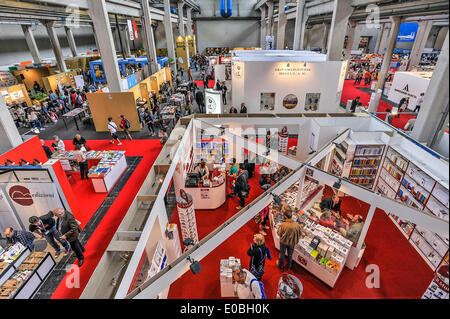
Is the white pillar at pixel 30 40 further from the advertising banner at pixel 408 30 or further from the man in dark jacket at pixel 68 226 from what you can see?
the advertising banner at pixel 408 30

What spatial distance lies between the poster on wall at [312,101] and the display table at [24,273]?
10774 mm

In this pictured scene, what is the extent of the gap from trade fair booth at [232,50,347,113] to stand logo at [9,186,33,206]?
27.7 ft

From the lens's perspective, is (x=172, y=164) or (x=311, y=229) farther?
(x=172, y=164)

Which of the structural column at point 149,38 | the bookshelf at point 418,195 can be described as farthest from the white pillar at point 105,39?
the bookshelf at point 418,195

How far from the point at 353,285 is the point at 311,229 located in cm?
125

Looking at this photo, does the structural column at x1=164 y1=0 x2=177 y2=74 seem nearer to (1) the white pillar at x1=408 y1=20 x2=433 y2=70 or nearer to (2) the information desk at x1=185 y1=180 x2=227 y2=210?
(2) the information desk at x1=185 y1=180 x2=227 y2=210

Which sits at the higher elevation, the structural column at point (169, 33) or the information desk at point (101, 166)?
the structural column at point (169, 33)

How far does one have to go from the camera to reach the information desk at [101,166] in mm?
7129

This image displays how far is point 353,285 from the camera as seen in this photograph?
451cm

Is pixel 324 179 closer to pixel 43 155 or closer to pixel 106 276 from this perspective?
pixel 106 276

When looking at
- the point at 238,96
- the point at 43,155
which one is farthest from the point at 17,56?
the point at 238,96

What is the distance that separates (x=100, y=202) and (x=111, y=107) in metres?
6.00

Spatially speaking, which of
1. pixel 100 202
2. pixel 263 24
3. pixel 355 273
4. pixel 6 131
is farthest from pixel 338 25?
pixel 263 24

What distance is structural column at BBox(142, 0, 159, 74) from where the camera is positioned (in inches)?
634
